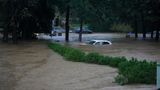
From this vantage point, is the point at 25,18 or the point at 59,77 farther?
the point at 25,18

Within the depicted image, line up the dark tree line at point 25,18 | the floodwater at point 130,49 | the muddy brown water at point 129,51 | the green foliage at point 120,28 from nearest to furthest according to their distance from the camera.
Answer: the muddy brown water at point 129,51 → the floodwater at point 130,49 → the dark tree line at point 25,18 → the green foliage at point 120,28

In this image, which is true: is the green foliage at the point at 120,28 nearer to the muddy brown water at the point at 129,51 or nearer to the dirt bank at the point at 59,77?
the muddy brown water at the point at 129,51

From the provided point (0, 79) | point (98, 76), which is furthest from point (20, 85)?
point (98, 76)

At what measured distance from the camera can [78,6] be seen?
210 feet

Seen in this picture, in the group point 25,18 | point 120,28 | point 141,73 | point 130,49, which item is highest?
point 25,18

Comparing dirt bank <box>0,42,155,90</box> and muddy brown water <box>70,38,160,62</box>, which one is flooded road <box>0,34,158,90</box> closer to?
dirt bank <box>0,42,155,90</box>

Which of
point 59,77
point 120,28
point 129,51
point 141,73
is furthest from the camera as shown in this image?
point 120,28

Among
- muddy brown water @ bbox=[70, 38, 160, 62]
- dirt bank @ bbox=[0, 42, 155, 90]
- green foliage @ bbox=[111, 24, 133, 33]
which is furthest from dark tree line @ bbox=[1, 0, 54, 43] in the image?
green foliage @ bbox=[111, 24, 133, 33]

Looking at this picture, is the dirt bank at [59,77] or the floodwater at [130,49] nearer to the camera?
the dirt bank at [59,77]

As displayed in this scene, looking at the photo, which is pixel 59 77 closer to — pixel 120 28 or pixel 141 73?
pixel 141 73

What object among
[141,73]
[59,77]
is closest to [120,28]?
[59,77]

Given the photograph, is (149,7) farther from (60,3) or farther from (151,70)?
(151,70)

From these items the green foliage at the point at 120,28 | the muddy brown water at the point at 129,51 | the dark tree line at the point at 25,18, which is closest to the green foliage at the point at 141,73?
the muddy brown water at the point at 129,51

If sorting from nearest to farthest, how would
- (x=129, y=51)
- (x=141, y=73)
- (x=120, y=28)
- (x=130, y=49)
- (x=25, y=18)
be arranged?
(x=141, y=73) → (x=129, y=51) → (x=130, y=49) → (x=25, y=18) → (x=120, y=28)
